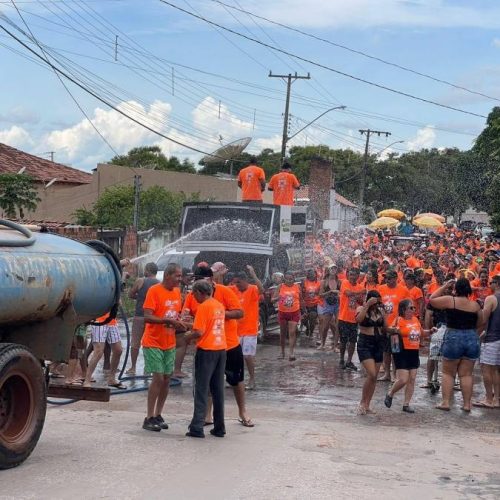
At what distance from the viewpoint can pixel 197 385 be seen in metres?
9.20

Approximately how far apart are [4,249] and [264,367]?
27.6ft

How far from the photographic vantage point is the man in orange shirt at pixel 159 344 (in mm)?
9336

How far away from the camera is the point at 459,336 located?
11.8 meters

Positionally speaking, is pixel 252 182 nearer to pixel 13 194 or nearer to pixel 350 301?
pixel 350 301

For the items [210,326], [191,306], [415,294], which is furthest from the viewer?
[415,294]

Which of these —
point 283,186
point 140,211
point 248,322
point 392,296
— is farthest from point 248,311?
point 140,211

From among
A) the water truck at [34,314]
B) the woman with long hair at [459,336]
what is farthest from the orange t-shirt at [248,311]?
the water truck at [34,314]

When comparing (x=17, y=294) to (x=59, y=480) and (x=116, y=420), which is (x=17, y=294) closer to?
(x=59, y=480)

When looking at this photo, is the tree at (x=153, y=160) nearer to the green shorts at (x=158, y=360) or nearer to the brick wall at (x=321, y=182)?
the brick wall at (x=321, y=182)

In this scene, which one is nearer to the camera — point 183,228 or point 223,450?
point 223,450

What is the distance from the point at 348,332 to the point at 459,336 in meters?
3.38

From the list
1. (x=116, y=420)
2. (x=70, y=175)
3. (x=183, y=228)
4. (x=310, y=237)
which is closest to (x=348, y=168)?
(x=70, y=175)

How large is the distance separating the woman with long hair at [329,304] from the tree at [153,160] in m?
53.1

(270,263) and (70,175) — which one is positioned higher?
(70,175)
